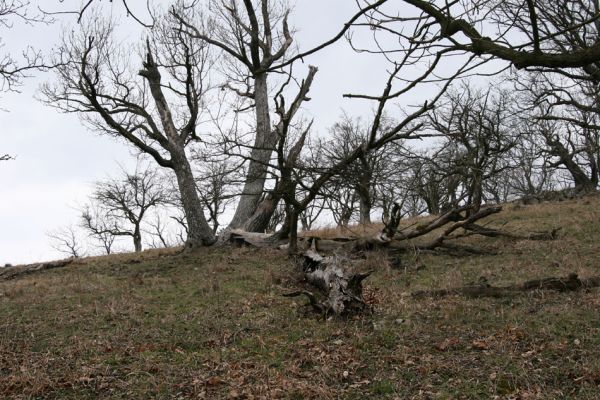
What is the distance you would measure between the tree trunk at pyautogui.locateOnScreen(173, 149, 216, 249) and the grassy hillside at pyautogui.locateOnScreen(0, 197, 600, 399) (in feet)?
12.4

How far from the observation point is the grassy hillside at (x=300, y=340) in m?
4.58

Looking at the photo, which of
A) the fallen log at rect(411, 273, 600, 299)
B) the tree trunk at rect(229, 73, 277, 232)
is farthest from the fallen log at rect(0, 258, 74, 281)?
the fallen log at rect(411, 273, 600, 299)

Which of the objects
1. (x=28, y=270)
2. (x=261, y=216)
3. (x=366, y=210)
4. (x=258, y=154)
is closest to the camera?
(x=366, y=210)

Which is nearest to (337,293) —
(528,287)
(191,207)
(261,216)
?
(528,287)

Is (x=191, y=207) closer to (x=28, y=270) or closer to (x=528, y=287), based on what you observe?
(x=28, y=270)

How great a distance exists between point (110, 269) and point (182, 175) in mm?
2859

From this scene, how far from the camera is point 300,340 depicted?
581 centimetres

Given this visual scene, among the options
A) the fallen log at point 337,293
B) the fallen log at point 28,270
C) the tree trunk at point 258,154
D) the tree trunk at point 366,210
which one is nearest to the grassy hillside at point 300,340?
the fallen log at point 337,293

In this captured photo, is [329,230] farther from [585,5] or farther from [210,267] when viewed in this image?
[585,5]

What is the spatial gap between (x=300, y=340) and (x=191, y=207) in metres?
8.03

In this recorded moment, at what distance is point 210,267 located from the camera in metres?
10.8

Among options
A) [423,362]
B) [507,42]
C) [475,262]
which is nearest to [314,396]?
[423,362]

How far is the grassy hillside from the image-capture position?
458cm

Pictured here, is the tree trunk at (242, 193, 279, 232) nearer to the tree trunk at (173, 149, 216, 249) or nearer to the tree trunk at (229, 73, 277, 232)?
the tree trunk at (229, 73, 277, 232)
